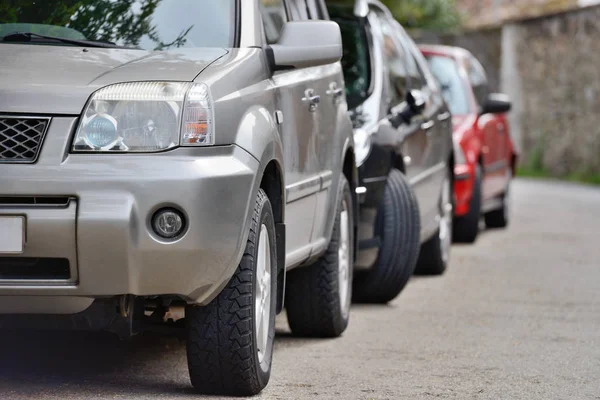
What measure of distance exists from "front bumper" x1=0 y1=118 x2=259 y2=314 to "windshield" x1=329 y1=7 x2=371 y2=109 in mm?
3527

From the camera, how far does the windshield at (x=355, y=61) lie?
829 cm

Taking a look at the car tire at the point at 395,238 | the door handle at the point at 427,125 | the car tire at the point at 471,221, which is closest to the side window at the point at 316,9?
the car tire at the point at 395,238

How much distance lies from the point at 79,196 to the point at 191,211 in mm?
356

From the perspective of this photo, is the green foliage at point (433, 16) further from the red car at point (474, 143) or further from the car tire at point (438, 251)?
the car tire at point (438, 251)

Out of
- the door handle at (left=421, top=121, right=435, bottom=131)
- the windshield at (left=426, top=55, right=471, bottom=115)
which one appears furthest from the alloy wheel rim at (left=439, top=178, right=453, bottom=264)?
the windshield at (left=426, top=55, right=471, bottom=115)

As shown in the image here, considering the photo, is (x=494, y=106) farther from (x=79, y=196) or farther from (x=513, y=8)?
(x=513, y=8)

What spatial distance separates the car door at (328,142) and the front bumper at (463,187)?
4457 mm

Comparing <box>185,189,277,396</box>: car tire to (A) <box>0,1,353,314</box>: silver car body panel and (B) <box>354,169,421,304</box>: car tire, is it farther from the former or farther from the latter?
(B) <box>354,169,421,304</box>: car tire

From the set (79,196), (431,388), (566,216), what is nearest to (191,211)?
(79,196)

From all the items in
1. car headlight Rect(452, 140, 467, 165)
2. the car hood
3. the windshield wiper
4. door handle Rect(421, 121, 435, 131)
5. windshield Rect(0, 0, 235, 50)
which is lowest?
car headlight Rect(452, 140, 467, 165)

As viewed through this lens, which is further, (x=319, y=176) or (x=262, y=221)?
(x=319, y=176)

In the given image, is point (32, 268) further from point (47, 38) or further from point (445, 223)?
point (445, 223)

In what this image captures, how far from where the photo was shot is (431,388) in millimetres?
5609

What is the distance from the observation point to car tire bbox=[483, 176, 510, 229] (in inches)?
525
